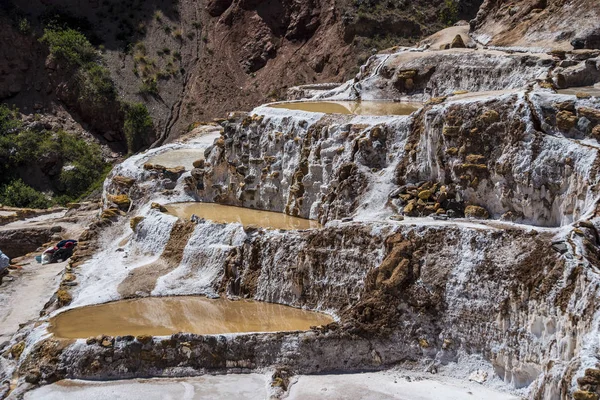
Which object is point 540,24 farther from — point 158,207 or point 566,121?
point 158,207

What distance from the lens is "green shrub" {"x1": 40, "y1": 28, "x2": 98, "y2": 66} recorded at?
132 ft

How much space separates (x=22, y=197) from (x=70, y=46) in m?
10.8

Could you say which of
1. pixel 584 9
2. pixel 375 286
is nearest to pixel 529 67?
pixel 584 9

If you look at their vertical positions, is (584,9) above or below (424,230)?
above

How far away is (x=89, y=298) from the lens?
1798cm

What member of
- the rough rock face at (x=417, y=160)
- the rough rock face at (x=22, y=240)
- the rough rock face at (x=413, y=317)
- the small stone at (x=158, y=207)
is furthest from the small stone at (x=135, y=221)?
the rough rock face at (x=22, y=240)

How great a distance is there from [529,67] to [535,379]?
10827 mm

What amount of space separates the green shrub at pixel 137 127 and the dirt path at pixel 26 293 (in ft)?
46.4

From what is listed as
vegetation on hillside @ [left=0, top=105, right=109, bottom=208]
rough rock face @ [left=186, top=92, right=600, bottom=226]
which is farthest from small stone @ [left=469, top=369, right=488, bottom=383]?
vegetation on hillside @ [left=0, top=105, right=109, bottom=208]

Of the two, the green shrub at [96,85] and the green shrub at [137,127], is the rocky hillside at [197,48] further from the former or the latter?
the green shrub at [137,127]

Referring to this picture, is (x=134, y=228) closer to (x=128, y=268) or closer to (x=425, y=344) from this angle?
(x=128, y=268)

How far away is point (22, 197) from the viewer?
112 feet

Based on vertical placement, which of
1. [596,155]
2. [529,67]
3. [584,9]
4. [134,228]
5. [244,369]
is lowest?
[244,369]

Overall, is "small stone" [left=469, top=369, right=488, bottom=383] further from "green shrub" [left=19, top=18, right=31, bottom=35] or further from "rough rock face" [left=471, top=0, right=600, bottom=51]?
"green shrub" [left=19, top=18, right=31, bottom=35]
